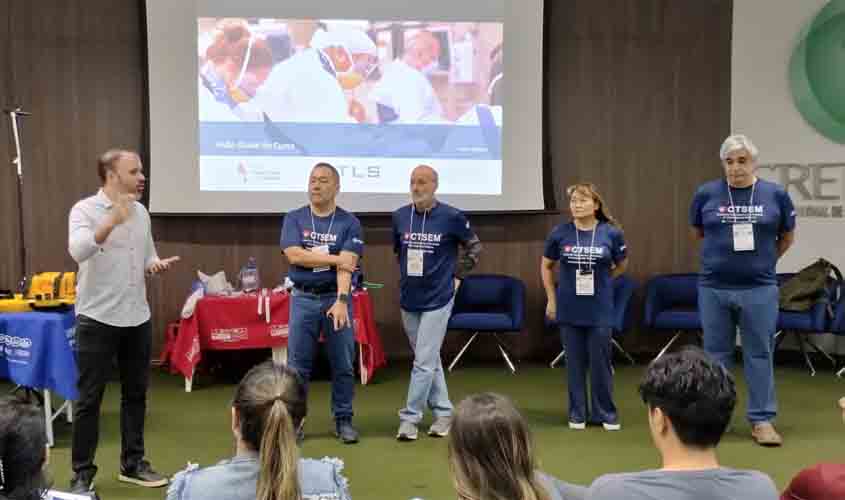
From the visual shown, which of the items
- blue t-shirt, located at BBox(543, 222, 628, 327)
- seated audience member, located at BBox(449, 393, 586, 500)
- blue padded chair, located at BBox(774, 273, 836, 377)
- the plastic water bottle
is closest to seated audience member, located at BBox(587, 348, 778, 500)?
seated audience member, located at BBox(449, 393, 586, 500)

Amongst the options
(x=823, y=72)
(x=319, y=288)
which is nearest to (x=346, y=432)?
(x=319, y=288)

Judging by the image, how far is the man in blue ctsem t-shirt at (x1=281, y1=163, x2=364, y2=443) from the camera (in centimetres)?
428

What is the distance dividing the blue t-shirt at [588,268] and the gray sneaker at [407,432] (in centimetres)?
99

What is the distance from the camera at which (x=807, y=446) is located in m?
4.38

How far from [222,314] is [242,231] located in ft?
3.26

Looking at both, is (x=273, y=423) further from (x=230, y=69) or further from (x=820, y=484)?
(x=230, y=69)

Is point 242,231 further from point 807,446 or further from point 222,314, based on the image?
point 807,446

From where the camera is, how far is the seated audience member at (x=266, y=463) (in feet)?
6.05

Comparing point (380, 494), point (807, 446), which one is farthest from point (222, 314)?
point (807, 446)

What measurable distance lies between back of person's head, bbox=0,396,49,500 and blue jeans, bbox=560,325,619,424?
138 inches

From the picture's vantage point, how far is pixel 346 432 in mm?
4453

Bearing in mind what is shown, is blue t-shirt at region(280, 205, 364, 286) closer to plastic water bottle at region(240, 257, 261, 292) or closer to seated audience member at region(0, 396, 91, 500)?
plastic water bottle at region(240, 257, 261, 292)

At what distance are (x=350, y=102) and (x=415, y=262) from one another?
238 cm

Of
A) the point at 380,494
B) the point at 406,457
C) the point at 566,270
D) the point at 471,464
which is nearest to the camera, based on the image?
the point at 471,464
